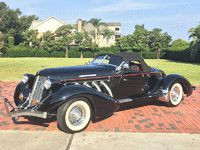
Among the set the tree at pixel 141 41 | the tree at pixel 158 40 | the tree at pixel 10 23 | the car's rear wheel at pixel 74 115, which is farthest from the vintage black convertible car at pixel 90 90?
the tree at pixel 10 23

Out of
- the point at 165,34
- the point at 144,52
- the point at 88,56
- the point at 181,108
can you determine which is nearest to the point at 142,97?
the point at 181,108

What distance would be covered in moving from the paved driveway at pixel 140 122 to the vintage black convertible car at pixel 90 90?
1.11ft

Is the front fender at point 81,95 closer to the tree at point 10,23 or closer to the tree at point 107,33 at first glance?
the tree at point 107,33

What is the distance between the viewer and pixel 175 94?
5996 millimetres

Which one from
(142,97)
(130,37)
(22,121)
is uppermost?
(130,37)

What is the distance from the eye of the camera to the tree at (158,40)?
44.8 metres

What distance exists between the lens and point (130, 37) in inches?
1809

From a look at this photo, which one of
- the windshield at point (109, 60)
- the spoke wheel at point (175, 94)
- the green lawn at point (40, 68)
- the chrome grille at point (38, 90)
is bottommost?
the green lawn at point (40, 68)

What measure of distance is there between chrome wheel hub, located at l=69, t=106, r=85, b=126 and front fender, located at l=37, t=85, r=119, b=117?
30cm

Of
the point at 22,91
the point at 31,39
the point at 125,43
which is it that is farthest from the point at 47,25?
the point at 22,91

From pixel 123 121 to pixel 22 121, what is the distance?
2.55 m

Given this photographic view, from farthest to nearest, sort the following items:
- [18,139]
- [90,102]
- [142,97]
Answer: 1. [142,97]
2. [90,102]
3. [18,139]

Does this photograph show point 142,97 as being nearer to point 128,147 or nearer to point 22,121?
point 128,147

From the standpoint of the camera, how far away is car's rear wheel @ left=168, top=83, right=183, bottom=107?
5815mm
